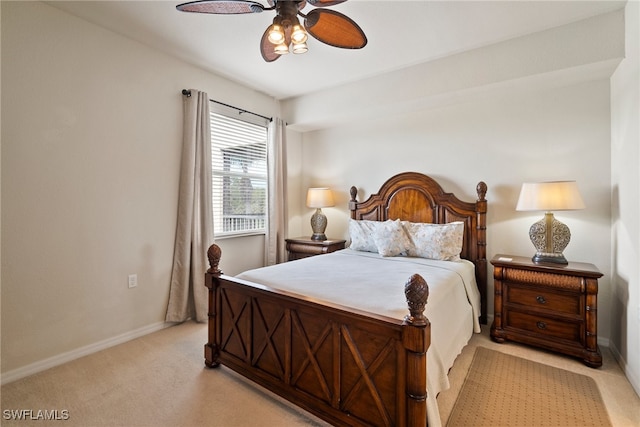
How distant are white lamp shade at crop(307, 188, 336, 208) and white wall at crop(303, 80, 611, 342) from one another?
41 centimetres

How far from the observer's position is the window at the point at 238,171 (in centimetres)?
348

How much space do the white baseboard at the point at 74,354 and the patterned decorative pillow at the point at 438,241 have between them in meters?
2.63

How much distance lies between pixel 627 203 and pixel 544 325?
1.10 metres

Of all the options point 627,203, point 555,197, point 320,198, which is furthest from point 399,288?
point 320,198

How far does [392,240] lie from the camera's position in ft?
10.0

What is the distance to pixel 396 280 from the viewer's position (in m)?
2.10

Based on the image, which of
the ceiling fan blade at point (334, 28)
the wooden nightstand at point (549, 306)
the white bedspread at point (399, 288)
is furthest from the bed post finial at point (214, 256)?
the wooden nightstand at point (549, 306)

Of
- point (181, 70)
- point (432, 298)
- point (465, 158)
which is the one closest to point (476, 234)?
point (465, 158)

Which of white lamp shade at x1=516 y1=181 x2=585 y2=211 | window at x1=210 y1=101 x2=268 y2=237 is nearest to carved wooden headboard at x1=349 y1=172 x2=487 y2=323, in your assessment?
white lamp shade at x1=516 y1=181 x2=585 y2=211

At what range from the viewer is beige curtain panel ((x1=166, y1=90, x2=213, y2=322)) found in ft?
9.91

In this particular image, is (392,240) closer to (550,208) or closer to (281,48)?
(550,208)

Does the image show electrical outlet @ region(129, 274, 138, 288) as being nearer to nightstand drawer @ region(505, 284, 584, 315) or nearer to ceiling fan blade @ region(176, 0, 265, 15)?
ceiling fan blade @ region(176, 0, 265, 15)

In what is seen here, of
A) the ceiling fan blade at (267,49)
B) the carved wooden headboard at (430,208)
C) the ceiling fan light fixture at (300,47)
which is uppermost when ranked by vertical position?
the ceiling fan blade at (267,49)

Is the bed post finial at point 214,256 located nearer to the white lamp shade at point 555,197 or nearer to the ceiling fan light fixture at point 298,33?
the ceiling fan light fixture at point 298,33
